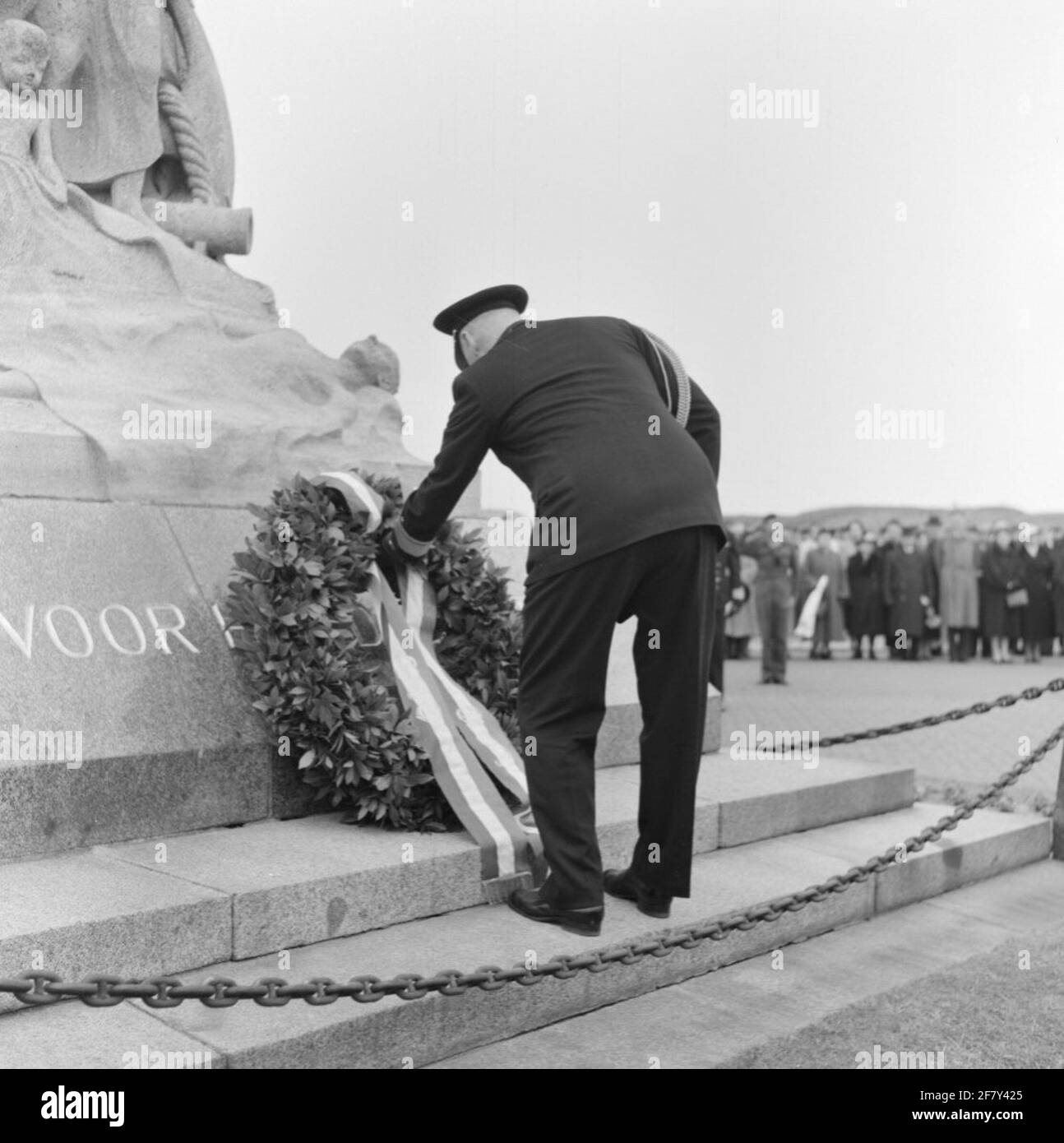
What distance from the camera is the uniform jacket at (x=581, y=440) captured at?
10.9 feet

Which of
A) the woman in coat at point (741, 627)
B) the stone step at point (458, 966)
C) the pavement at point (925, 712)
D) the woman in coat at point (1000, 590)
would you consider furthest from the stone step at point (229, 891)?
the woman in coat at point (1000, 590)

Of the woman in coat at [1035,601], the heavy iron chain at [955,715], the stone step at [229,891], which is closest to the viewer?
the stone step at [229,891]

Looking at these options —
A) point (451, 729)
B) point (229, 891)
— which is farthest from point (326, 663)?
point (229, 891)

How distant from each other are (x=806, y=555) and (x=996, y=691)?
5795 millimetres

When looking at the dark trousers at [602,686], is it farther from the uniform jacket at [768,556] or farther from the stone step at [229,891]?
the uniform jacket at [768,556]

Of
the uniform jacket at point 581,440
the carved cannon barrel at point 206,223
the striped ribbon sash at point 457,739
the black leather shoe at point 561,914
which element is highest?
the carved cannon barrel at point 206,223

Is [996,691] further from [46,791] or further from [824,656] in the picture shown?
[46,791]

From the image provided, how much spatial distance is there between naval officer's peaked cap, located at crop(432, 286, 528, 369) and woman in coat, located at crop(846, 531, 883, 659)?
45.4 feet

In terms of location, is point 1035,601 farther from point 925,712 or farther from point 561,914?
point 561,914

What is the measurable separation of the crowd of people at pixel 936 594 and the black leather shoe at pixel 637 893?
11.8 m

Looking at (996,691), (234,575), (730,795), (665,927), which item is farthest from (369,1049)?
(996,691)

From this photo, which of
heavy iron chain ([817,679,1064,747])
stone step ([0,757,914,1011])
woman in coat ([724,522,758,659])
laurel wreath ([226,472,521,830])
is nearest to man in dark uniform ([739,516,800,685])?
woman in coat ([724,522,758,659])

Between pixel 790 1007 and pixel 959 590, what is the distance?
13.8 meters

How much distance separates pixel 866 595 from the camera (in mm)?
16891
